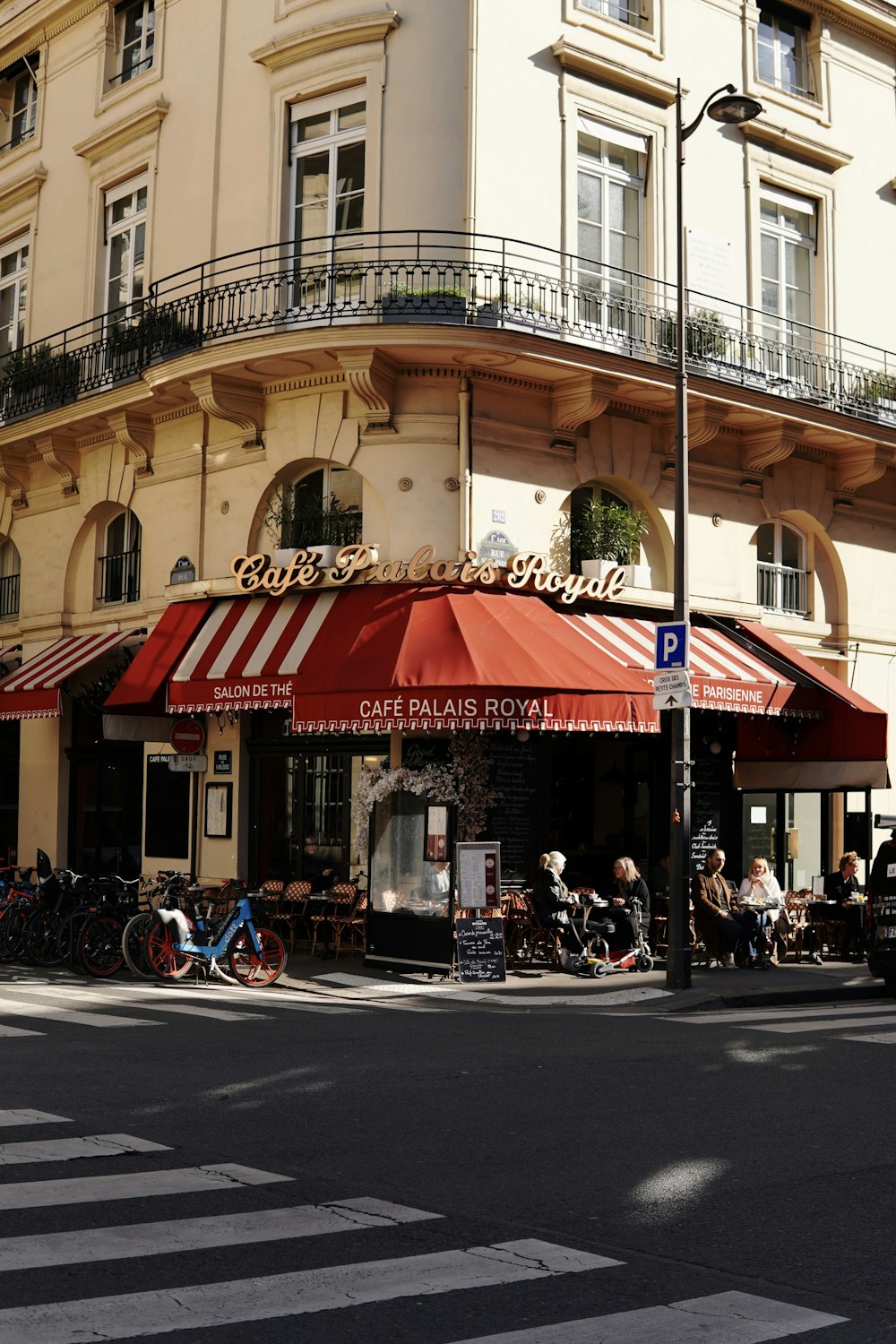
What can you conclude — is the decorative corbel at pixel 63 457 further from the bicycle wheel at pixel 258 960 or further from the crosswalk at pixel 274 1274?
the crosswalk at pixel 274 1274

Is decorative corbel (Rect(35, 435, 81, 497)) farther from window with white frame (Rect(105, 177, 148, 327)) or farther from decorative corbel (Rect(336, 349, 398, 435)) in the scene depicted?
decorative corbel (Rect(336, 349, 398, 435))

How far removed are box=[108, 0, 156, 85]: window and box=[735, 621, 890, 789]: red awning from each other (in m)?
12.6

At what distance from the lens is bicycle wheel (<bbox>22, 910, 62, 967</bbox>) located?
17.9m

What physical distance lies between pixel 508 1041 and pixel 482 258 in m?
10.7

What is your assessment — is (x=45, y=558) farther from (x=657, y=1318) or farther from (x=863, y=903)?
(x=657, y=1318)

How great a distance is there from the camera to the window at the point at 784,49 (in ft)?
75.5

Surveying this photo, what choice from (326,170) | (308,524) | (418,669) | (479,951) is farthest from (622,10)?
(479,951)

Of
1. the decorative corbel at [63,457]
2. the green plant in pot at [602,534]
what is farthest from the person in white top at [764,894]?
the decorative corbel at [63,457]

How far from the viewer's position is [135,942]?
54.0 feet

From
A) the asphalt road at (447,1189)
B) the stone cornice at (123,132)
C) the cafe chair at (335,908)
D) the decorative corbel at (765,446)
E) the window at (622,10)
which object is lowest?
the asphalt road at (447,1189)

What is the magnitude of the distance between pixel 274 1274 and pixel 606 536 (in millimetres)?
15432

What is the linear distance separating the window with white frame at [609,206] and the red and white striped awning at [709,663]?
428 cm

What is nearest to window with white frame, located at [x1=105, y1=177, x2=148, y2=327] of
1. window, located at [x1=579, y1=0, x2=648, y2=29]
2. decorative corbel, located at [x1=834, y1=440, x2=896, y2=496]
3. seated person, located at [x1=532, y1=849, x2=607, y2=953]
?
window, located at [x1=579, y1=0, x2=648, y2=29]

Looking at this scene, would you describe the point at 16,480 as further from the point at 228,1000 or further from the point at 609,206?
the point at 228,1000
